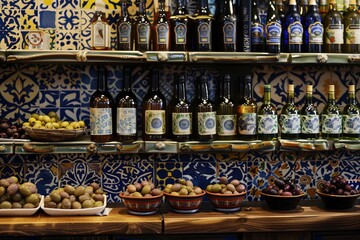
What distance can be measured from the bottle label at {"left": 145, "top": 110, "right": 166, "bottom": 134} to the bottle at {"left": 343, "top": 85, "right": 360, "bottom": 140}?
1070mm

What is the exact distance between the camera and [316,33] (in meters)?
3.25

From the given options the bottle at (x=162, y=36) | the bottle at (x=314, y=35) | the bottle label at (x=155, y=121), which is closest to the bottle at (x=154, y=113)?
the bottle label at (x=155, y=121)

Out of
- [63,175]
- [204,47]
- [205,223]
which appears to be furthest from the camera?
[63,175]

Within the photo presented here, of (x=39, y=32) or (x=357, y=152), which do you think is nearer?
(x=39, y=32)

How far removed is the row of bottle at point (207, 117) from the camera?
3.16 metres

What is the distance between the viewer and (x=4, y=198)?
9.77 feet

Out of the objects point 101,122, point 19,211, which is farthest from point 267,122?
point 19,211

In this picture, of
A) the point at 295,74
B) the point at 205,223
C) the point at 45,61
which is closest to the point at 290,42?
the point at 295,74

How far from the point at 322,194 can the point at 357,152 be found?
19.7 inches

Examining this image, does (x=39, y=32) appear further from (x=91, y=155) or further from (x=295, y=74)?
(x=295, y=74)

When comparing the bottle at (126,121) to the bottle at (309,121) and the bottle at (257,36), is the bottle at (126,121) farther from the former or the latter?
the bottle at (309,121)

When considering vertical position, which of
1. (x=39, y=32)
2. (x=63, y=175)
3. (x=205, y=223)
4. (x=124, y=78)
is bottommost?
(x=205, y=223)

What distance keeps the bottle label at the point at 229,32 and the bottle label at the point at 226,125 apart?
0.42m

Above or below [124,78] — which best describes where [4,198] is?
below
